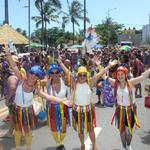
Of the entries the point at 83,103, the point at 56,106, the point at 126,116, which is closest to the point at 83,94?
the point at 83,103

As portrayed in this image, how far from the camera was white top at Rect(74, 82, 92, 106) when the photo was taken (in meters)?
6.29

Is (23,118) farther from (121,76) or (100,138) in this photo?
(100,138)

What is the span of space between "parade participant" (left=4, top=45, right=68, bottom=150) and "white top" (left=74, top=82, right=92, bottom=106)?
0.74 feet

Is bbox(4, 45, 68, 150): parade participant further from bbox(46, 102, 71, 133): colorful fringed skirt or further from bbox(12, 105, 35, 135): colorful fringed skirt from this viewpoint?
bbox(46, 102, 71, 133): colorful fringed skirt

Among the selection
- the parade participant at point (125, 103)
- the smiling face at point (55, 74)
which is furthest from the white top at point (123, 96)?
the smiling face at point (55, 74)

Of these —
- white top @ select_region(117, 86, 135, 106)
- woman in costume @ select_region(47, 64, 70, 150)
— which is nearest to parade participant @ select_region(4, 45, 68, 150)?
woman in costume @ select_region(47, 64, 70, 150)

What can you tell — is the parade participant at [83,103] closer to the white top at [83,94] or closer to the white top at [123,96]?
the white top at [83,94]

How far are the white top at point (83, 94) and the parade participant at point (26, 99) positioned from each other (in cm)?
22

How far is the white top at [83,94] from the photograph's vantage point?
6.29 meters

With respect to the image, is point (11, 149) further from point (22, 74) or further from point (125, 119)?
point (125, 119)

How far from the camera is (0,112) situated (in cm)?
1098

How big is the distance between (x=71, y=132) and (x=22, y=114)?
8.18ft

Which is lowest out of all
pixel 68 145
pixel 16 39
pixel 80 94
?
pixel 68 145

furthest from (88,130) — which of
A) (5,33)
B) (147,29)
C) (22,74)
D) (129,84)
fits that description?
(147,29)
